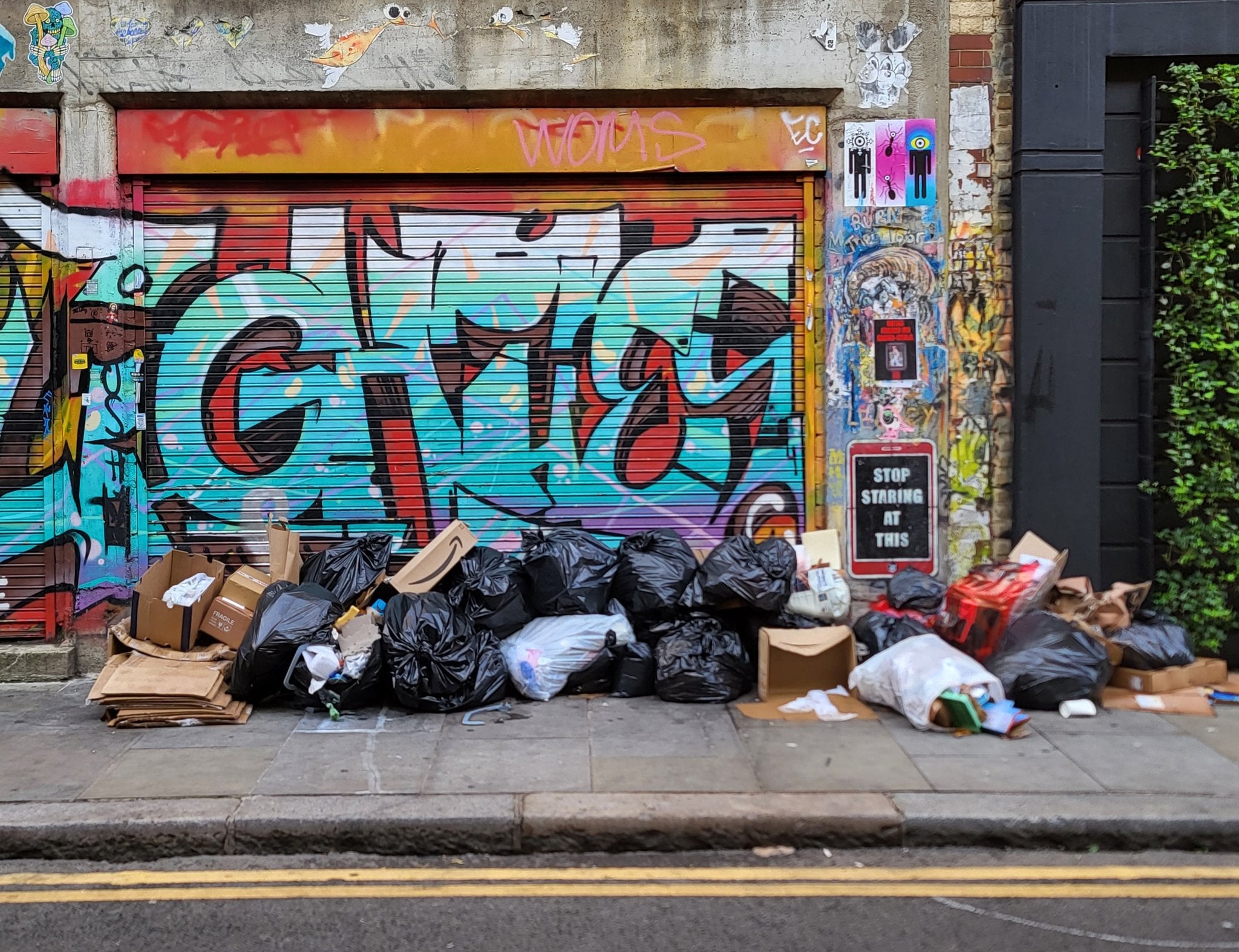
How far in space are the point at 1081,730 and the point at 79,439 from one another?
6376 millimetres

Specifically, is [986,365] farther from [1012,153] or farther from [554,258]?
[554,258]

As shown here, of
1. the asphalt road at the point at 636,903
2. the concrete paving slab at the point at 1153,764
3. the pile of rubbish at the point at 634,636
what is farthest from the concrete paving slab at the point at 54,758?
the concrete paving slab at the point at 1153,764

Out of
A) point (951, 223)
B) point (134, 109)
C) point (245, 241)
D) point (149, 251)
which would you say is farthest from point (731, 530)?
point (134, 109)

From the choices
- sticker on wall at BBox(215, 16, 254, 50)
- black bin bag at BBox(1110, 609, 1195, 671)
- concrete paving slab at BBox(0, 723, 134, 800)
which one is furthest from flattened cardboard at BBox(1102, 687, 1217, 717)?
sticker on wall at BBox(215, 16, 254, 50)

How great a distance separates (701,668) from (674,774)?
1173 mm

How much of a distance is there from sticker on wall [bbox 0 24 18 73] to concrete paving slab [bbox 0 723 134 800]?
423cm

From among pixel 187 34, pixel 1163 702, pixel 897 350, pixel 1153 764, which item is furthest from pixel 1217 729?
pixel 187 34

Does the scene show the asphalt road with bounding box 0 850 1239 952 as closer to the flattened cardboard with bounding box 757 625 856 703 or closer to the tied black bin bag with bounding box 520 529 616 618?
the flattened cardboard with bounding box 757 625 856 703

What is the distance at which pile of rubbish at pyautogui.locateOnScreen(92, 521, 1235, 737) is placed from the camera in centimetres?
584

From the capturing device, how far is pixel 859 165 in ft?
23.0

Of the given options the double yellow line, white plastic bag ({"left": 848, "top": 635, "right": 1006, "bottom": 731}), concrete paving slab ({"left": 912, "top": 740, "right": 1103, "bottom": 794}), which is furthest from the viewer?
white plastic bag ({"left": 848, "top": 635, "right": 1006, "bottom": 731})

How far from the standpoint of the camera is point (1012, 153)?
698cm

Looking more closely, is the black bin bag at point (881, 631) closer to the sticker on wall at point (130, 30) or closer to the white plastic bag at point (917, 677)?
the white plastic bag at point (917, 677)

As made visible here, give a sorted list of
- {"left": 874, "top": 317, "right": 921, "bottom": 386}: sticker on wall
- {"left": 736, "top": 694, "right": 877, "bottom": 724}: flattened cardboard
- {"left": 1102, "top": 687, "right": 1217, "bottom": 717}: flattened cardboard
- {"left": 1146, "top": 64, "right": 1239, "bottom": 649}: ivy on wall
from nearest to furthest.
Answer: {"left": 736, "top": 694, "right": 877, "bottom": 724}: flattened cardboard
{"left": 1102, "top": 687, "right": 1217, "bottom": 717}: flattened cardboard
{"left": 1146, "top": 64, "right": 1239, "bottom": 649}: ivy on wall
{"left": 874, "top": 317, "right": 921, "bottom": 386}: sticker on wall
